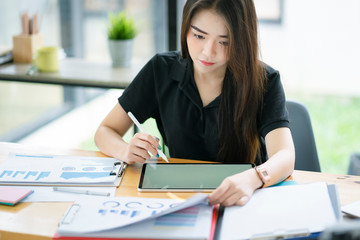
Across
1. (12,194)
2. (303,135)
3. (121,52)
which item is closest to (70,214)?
(12,194)

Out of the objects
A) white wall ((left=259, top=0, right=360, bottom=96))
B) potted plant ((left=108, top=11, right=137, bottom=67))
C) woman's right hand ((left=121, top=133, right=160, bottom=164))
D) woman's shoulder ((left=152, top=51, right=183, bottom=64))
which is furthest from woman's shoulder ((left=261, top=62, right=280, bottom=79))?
white wall ((left=259, top=0, right=360, bottom=96))

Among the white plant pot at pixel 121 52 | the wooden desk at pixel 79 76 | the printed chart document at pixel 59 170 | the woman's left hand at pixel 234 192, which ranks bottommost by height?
the printed chart document at pixel 59 170

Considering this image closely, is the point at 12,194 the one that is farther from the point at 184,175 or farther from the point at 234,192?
the point at 234,192

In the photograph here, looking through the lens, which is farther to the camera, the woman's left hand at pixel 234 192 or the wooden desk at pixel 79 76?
the wooden desk at pixel 79 76

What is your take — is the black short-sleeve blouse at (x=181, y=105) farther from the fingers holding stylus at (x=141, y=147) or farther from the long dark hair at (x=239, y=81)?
the fingers holding stylus at (x=141, y=147)

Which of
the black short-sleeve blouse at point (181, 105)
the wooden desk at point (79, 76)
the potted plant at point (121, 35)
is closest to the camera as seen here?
the black short-sleeve blouse at point (181, 105)

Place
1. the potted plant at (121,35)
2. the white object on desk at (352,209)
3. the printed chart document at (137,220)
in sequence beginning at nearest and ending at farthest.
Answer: the printed chart document at (137,220)
the white object on desk at (352,209)
the potted plant at (121,35)

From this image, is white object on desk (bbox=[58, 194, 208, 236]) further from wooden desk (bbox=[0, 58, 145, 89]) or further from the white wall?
the white wall

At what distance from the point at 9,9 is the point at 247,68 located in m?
2.04

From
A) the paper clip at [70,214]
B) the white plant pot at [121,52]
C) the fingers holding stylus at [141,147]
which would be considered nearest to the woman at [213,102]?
the fingers holding stylus at [141,147]

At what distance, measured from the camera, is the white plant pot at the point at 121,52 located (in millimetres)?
2512

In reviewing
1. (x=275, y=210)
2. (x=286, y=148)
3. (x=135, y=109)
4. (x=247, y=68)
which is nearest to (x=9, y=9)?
(x=135, y=109)

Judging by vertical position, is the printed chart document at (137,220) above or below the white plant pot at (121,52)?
below

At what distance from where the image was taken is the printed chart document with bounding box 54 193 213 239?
1.12 m
